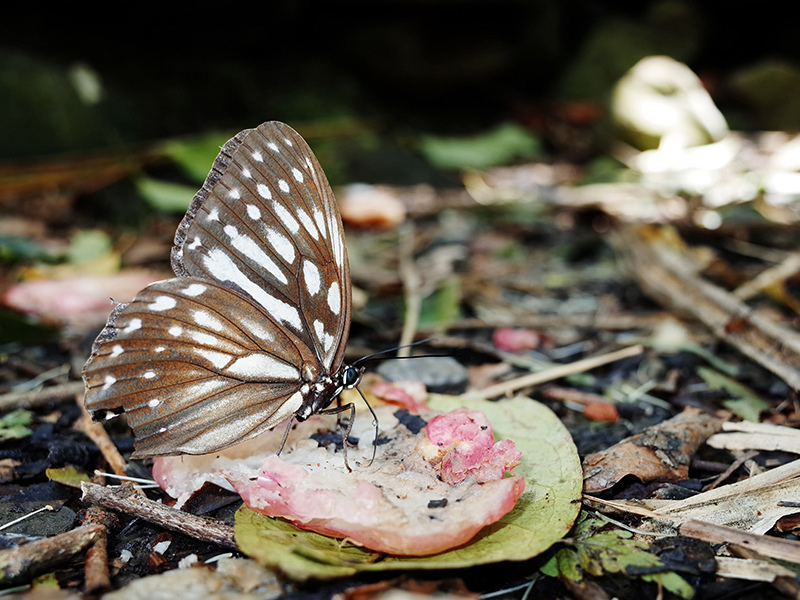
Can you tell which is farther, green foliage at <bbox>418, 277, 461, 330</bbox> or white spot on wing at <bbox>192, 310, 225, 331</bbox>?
green foliage at <bbox>418, 277, 461, 330</bbox>

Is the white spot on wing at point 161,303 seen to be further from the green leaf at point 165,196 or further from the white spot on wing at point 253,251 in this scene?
the green leaf at point 165,196

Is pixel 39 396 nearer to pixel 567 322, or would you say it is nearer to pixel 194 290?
pixel 194 290

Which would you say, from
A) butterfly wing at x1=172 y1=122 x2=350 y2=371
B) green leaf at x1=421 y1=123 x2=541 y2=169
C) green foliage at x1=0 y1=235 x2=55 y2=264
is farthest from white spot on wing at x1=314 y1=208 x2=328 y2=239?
green leaf at x1=421 y1=123 x2=541 y2=169

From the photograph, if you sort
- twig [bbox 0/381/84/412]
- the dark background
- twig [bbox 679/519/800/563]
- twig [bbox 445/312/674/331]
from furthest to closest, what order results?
the dark background → twig [bbox 445/312/674/331] → twig [bbox 0/381/84/412] → twig [bbox 679/519/800/563]

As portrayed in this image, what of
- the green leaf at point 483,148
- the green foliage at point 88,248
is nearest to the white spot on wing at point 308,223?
the green foliage at point 88,248

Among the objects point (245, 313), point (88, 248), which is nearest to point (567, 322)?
point (245, 313)

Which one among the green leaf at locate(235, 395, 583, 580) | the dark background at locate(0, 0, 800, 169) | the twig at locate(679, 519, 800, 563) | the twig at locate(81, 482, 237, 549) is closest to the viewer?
the green leaf at locate(235, 395, 583, 580)

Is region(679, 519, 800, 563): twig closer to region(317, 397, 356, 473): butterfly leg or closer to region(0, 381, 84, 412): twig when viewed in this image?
region(317, 397, 356, 473): butterfly leg
